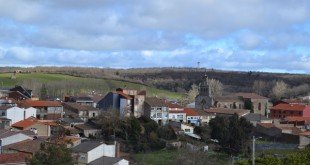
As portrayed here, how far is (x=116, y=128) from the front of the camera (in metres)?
52.9

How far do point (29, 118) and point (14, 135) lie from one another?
51.4ft

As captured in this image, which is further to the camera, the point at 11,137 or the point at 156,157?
the point at 156,157

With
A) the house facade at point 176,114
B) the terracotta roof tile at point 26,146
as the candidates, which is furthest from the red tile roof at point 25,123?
the house facade at point 176,114

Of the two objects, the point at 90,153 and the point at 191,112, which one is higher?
the point at 191,112

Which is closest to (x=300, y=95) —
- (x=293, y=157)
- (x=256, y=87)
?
(x=256, y=87)

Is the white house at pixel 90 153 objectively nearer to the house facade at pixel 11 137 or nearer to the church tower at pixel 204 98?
the house facade at pixel 11 137

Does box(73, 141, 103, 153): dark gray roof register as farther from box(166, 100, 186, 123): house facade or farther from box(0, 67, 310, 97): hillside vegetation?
box(0, 67, 310, 97): hillside vegetation

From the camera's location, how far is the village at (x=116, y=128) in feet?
133

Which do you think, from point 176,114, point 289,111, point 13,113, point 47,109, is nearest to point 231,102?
point 289,111

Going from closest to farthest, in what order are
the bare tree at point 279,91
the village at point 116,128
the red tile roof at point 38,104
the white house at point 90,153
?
the white house at point 90,153
the village at point 116,128
the red tile roof at point 38,104
the bare tree at point 279,91

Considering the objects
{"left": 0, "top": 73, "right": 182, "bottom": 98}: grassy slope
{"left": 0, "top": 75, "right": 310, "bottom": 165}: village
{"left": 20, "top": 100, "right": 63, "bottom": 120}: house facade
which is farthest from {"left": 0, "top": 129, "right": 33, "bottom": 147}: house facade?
{"left": 0, "top": 73, "right": 182, "bottom": 98}: grassy slope

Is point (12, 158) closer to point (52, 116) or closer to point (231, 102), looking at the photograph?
point (52, 116)

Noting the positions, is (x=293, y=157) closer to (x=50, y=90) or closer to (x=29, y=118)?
(x=29, y=118)

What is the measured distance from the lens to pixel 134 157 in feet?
155
